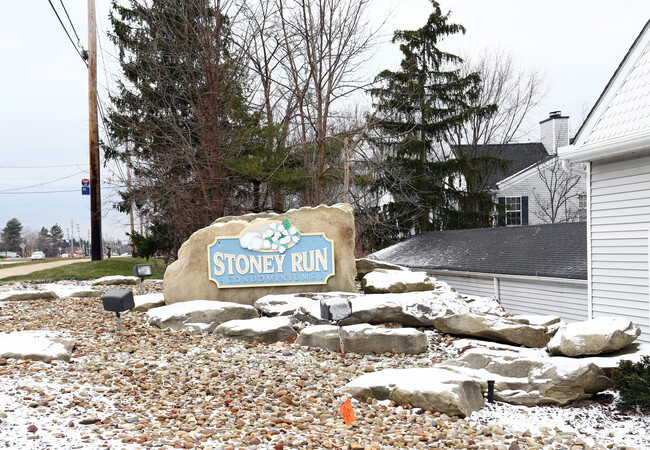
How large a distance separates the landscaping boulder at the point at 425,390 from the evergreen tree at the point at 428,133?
17615 mm

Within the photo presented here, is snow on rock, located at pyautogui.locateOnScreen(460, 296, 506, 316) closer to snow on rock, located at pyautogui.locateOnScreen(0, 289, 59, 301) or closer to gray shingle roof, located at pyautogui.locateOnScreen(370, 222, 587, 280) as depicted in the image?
gray shingle roof, located at pyautogui.locateOnScreen(370, 222, 587, 280)

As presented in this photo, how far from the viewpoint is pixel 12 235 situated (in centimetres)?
8038

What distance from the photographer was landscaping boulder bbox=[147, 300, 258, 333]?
7.73 m

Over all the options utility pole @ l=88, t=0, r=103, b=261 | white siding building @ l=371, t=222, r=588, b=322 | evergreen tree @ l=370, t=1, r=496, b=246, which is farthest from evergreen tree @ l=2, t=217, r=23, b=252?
white siding building @ l=371, t=222, r=588, b=322

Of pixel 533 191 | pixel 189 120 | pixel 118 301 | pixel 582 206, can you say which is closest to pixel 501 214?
pixel 533 191

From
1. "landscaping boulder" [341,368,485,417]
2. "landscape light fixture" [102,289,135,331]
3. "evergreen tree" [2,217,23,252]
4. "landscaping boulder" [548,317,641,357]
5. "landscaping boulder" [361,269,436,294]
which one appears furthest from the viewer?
"evergreen tree" [2,217,23,252]

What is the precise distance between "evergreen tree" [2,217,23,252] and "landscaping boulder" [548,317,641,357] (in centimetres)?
8643

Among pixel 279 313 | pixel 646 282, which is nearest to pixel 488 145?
pixel 646 282

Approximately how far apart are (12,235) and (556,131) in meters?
79.4

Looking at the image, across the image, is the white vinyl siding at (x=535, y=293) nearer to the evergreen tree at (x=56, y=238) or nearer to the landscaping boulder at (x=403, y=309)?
the landscaping boulder at (x=403, y=309)

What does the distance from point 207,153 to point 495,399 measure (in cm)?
1156

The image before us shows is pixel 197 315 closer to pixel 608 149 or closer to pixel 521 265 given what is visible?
pixel 608 149

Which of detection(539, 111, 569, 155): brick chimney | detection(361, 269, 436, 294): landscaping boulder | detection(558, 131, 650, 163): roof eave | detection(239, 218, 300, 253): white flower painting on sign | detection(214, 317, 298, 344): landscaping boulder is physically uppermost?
detection(539, 111, 569, 155): brick chimney

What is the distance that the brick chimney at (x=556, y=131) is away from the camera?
27.7 m
